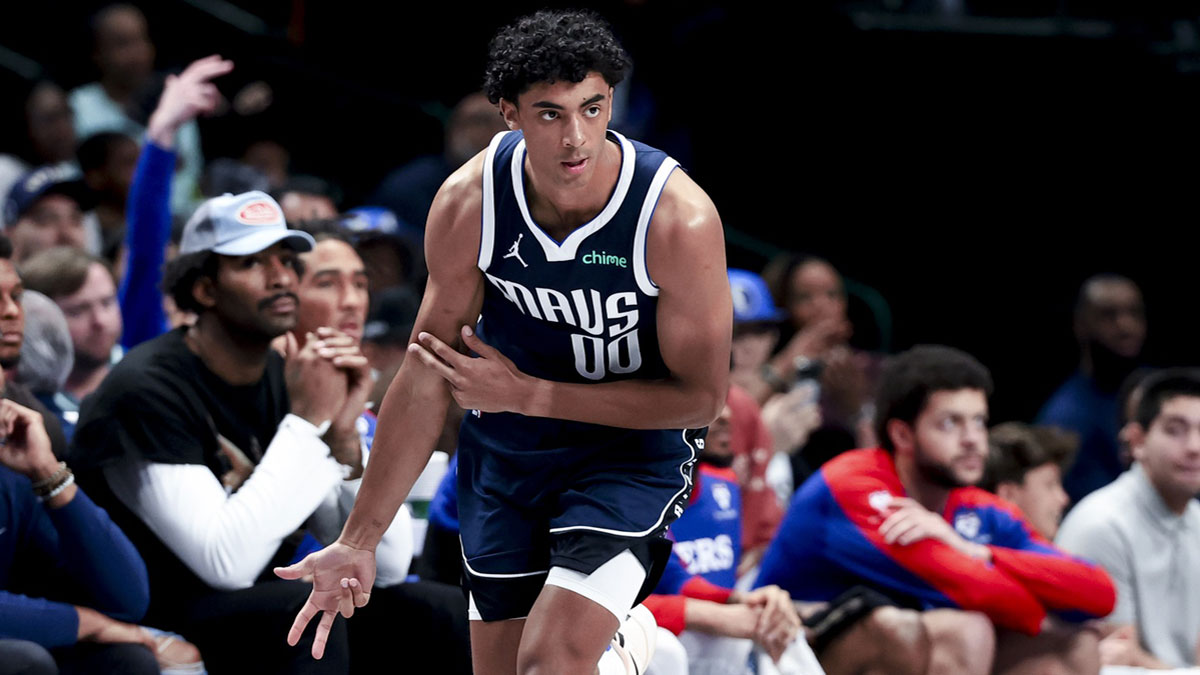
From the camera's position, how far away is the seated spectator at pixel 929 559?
4.10 meters

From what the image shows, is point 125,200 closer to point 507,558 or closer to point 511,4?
point 511,4

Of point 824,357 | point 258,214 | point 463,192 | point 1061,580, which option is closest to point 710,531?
point 1061,580

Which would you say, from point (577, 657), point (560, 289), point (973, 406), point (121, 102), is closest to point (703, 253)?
point (560, 289)

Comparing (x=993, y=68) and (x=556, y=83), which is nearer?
(x=556, y=83)

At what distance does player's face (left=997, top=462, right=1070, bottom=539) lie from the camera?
528cm

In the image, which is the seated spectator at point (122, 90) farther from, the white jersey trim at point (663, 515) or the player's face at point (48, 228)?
the white jersey trim at point (663, 515)

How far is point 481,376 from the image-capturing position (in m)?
2.76

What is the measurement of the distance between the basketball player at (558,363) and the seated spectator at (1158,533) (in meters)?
2.54

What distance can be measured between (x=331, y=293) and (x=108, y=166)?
7.37 ft

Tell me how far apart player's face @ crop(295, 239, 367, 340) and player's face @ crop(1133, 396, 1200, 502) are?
8.81 feet

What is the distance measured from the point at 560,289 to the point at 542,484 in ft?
1.30

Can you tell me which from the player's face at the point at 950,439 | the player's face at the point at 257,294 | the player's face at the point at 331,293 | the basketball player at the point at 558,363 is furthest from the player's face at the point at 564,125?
the player's face at the point at 950,439

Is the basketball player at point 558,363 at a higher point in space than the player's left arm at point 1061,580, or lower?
higher

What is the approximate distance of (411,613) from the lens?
12.0ft
